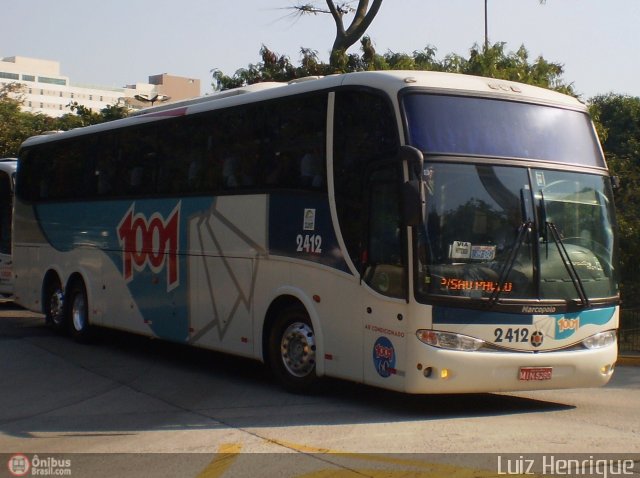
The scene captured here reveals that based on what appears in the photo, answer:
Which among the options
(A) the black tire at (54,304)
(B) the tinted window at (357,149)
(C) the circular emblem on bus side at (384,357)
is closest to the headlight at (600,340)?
(C) the circular emblem on bus side at (384,357)

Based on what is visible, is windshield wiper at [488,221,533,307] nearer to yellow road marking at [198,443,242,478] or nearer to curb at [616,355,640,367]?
yellow road marking at [198,443,242,478]

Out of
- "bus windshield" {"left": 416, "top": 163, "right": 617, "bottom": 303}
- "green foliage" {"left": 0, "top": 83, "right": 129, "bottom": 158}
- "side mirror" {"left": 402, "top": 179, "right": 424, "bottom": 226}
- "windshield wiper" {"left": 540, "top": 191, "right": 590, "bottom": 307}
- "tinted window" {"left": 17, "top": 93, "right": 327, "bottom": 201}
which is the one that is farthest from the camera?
"green foliage" {"left": 0, "top": 83, "right": 129, "bottom": 158}

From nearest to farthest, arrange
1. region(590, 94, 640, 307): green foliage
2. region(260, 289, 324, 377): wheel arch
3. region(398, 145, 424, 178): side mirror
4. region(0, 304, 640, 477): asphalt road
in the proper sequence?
1. region(0, 304, 640, 477): asphalt road
2. region(398, 145, 424, 178): side mirror
3. region(260, 289, 324, 377): wheel arch
4. region(590, 94, 640, 307): green foliage

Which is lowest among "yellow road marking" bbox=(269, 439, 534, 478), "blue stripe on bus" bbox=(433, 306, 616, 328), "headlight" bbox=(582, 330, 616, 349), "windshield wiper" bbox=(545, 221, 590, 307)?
"yellow road marking" bbox=(269, 439, 534, 478)

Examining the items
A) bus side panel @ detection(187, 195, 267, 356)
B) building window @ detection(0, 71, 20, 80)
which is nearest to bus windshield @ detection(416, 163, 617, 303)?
bus side panel @ detection(187, 195, 267, 356)

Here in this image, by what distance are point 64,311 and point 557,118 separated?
10262 millimetres

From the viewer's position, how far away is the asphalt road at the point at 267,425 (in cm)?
801

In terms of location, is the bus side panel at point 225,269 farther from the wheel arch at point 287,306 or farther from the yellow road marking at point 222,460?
the yellow road marking at point 222,460

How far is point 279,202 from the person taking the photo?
1185cm

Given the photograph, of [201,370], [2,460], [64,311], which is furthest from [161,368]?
[2,460]

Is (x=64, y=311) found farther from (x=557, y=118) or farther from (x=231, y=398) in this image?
(x=557, y=118)

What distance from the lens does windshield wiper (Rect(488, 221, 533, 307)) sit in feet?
32.3

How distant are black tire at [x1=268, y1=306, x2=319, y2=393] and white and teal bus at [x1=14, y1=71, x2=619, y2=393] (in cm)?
2

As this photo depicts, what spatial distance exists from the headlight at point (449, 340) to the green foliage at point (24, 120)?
2829 centimetres
